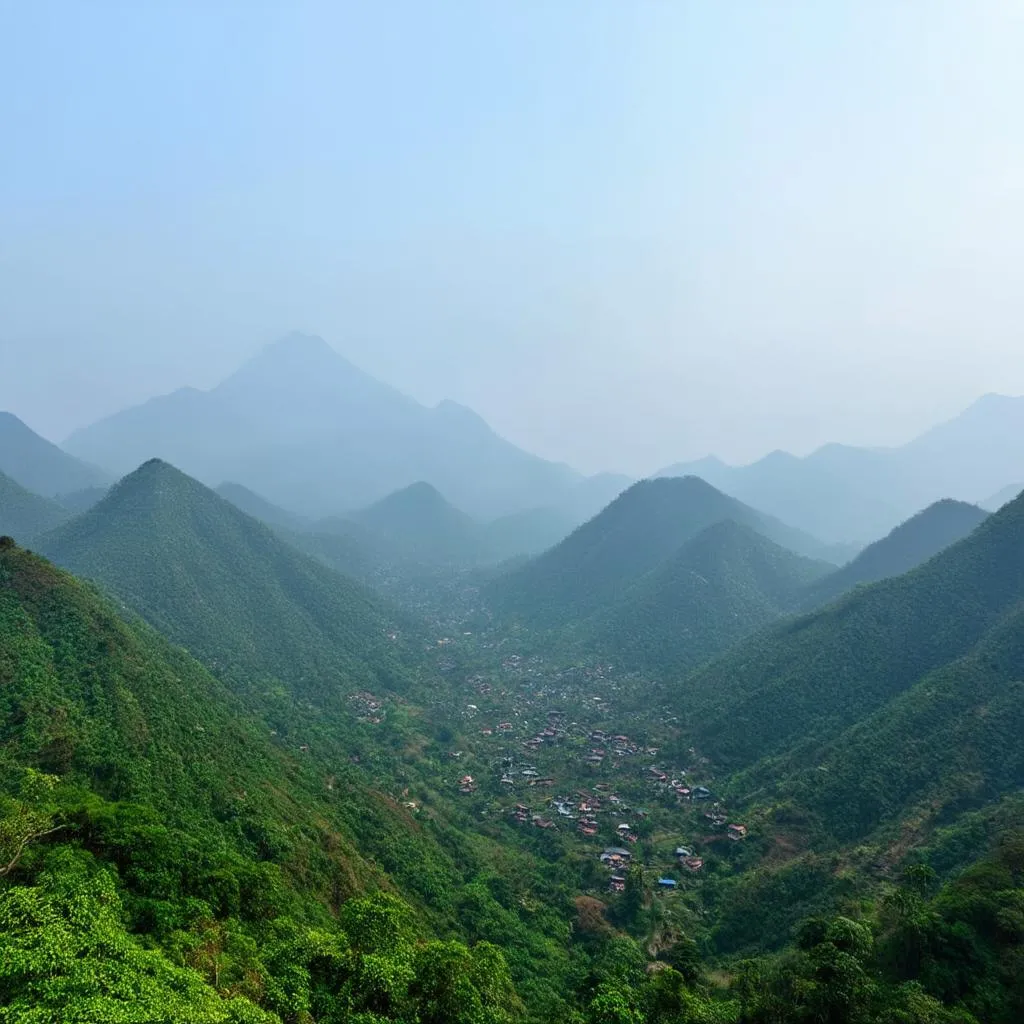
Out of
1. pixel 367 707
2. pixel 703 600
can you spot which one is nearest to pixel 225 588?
pixel 367 707

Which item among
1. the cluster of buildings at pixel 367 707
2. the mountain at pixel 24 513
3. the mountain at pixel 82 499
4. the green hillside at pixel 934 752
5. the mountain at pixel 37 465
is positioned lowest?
the green hillside at pixel 934 752

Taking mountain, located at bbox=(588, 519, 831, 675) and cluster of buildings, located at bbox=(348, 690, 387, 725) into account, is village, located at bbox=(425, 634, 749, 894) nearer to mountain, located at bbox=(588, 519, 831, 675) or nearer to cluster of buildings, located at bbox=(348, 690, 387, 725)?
cluster of buildings, located at bbox=(348, 690, 387, 725)

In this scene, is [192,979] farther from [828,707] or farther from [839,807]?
[828,707]

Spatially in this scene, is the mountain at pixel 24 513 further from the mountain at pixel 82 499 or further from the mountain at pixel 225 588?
the mountain at pixel 225 588

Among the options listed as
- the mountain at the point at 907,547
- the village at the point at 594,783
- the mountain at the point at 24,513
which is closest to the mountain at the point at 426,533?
the mountain at the point at 24,513

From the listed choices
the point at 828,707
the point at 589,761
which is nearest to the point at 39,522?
the point at 589,761
